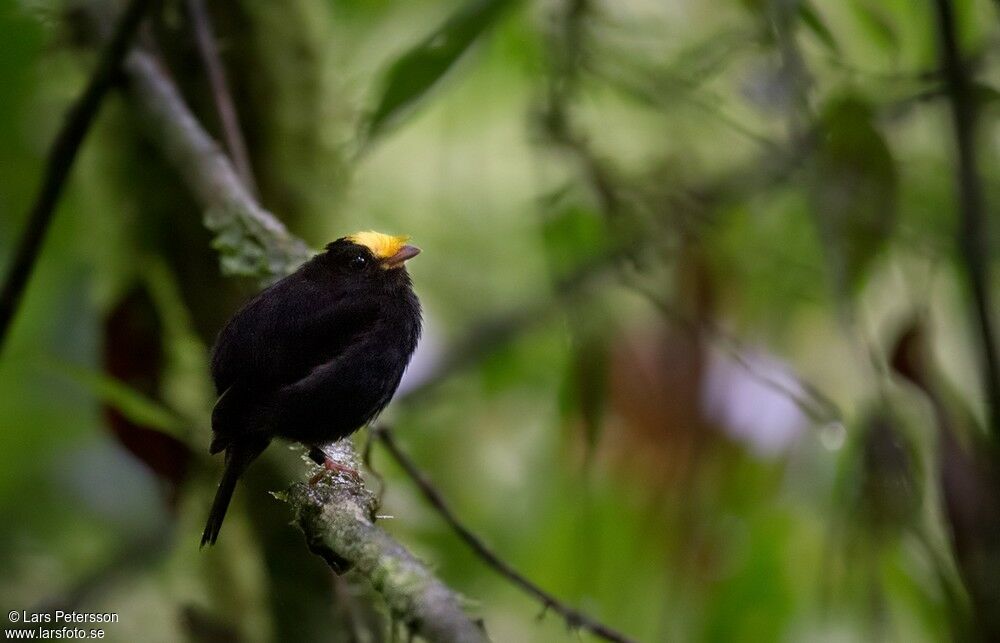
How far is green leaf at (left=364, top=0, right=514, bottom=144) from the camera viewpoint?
7.32ft

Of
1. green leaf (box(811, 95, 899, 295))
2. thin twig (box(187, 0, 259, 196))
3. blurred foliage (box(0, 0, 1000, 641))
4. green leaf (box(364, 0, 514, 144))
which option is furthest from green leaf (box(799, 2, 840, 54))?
thin twig (box(187, 0, 259, 196))

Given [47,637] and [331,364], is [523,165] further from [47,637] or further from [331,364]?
[47,637]

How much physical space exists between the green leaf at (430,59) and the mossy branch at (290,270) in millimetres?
423

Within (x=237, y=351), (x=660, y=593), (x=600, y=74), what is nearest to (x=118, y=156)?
(x=237, y=351)

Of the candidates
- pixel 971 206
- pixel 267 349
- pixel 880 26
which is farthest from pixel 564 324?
pixel 971 206

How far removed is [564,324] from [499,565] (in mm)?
1106

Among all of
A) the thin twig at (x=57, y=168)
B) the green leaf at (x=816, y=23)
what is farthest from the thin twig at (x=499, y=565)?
the green leaf at (x=816, y=23)

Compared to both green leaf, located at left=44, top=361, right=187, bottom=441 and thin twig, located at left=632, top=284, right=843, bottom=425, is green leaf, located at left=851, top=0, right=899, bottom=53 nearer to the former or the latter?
thin twig, located at left=632, top=284, right=843, bottom=425

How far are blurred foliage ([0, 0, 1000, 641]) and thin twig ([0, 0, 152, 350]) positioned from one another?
0.12 m

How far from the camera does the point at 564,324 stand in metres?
3.25

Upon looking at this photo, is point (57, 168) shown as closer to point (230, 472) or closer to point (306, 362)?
point (306, 362)

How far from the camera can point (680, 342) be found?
2.65 m

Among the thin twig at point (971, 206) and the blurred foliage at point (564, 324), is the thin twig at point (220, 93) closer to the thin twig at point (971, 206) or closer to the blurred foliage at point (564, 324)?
the blurred foliage at point (564, 324)

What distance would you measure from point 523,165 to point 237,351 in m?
2.82
